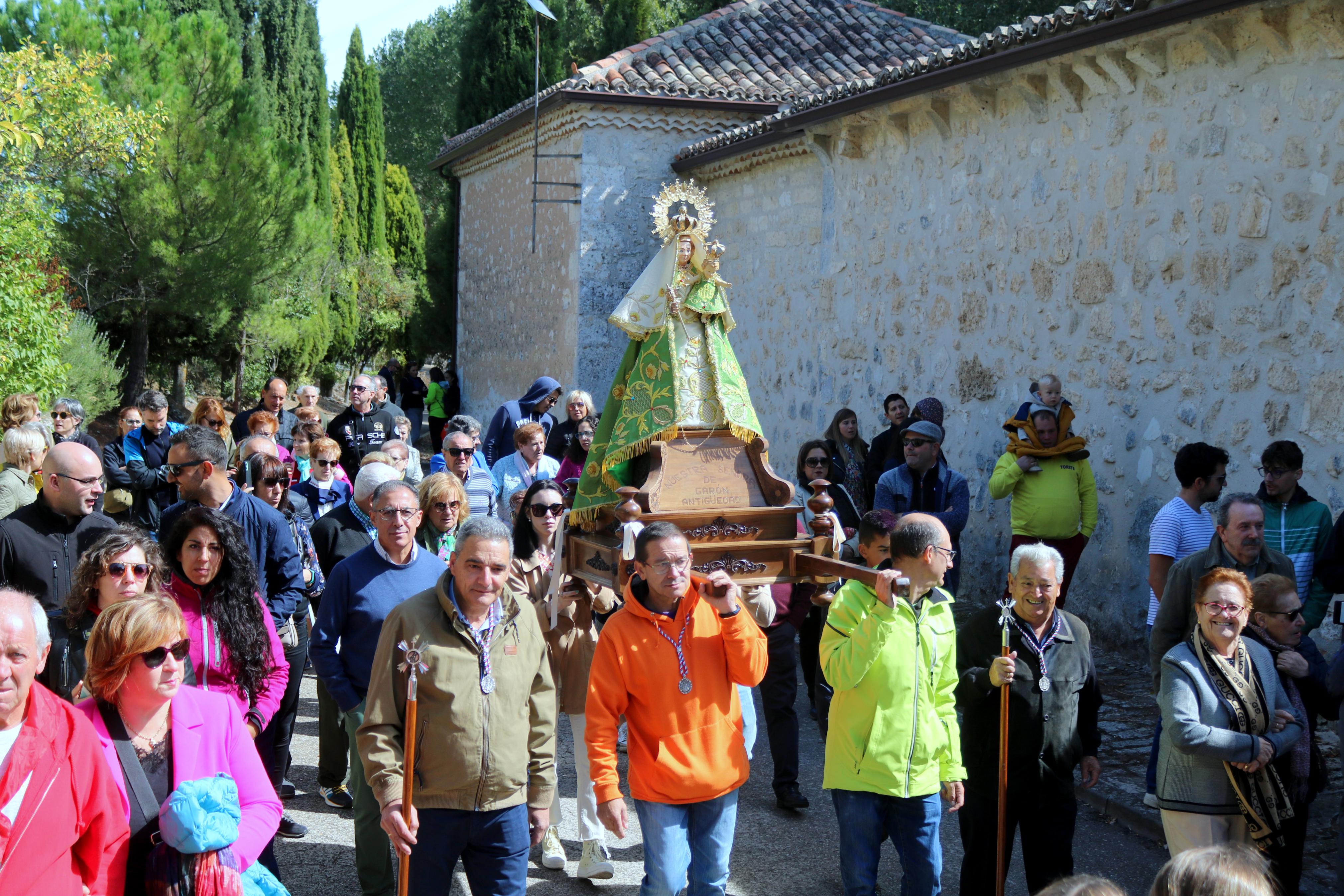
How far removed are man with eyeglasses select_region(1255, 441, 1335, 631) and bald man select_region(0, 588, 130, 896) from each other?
5.44 m

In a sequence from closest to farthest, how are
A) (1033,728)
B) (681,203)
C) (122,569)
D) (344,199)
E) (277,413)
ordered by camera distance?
(122,569) → (1033,728) → (681,203) → (277,413) → (344,199)

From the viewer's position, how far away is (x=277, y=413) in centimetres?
1035

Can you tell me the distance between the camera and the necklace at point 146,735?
341cm

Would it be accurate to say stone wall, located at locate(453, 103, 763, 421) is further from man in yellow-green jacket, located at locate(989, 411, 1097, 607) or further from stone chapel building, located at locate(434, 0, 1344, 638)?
man in yellow-green jacket, located at locate(989, 411, 1097, 607)

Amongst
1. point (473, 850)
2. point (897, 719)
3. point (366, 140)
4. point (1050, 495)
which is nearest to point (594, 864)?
Result: point (473, 850)

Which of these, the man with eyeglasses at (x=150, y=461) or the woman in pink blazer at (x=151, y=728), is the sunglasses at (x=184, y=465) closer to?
the woman in pink blazer at (x=151, y=728)

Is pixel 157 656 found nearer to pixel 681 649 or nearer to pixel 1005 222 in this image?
pixel 681 649

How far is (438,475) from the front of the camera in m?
5.80

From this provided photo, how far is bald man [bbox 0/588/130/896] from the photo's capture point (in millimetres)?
2986

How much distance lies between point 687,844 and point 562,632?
1548mm

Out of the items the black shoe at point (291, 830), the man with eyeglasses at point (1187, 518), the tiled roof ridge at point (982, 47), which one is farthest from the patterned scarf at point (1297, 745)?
the tiled roof ridge at point (982, 47)

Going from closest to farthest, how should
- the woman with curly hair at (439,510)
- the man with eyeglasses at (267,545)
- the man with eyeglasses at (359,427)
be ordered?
1. the man with eyeglasses at (267,545)
2. the woman with curly hair at (439,510)
3. the man with eyeglasses at (359,427)

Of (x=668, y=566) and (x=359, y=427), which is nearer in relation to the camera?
(x=668, y=566)

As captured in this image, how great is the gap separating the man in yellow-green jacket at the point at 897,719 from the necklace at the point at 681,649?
53cm
